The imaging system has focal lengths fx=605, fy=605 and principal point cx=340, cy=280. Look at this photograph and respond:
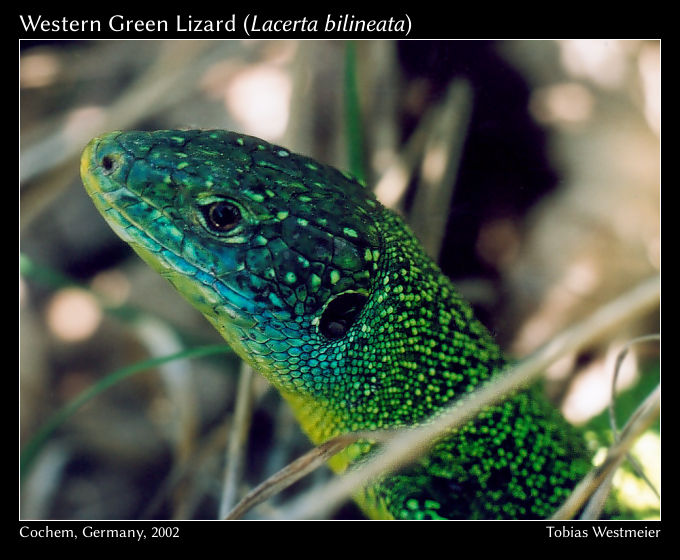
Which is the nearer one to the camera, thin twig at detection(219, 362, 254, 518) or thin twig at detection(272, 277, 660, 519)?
thin twig at detection(272, 277, 660, 519)

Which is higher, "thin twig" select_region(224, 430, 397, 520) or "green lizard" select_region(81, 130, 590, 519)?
"green lizard" select_region(81, 130, 590, 519)

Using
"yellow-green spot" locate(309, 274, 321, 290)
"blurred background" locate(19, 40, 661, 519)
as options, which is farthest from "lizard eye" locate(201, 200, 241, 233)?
"blurred background" locate(19, 40, 661, 519)

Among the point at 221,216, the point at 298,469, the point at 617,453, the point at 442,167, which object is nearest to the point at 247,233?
the point at 221,216

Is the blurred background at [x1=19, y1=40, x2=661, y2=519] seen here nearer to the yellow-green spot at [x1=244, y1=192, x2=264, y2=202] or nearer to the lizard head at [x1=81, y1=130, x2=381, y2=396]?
the lizard head at [x1=81, y1=130, x2=381, y2=396]

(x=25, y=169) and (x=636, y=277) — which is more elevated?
(x=25, y=169)

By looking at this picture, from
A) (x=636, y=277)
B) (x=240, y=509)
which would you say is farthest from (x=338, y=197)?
(x=636, y=277)

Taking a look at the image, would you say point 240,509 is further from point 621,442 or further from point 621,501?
Result: point 621,501
